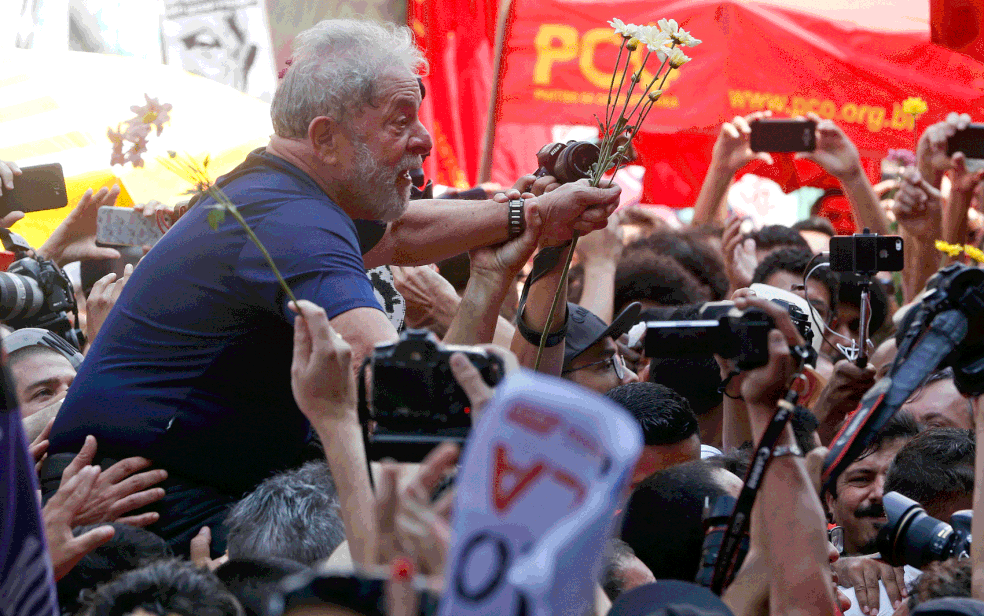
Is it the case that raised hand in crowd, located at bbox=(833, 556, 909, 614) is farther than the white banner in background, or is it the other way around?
the white banner in background

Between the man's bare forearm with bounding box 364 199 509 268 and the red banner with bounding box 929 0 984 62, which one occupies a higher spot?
the red banner with bounding box 929 0 984 62

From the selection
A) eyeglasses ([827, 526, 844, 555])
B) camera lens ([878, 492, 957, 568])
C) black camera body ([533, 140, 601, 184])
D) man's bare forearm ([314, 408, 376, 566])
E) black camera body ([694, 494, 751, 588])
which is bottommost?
eyeglasses ([827, 526, 844, 555])

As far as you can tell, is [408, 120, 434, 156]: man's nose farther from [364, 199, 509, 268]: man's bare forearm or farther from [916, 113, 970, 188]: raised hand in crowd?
[916, 113, 970, 188]: raised hand in crowd

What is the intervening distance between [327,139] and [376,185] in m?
0.15

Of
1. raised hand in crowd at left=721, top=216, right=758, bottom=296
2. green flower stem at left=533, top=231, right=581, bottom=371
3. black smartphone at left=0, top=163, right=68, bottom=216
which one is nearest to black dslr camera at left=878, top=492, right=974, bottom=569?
→ green flower stem at left=533, top=231, right=581, bottom=371

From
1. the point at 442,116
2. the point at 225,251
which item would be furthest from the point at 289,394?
the point at 442,116

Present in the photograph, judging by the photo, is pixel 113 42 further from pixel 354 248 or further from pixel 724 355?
pixel 724 355

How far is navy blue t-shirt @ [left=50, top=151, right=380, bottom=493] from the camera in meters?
2.15

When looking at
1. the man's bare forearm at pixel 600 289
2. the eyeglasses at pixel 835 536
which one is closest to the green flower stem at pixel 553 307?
the eyeglasses at pixel 835 536

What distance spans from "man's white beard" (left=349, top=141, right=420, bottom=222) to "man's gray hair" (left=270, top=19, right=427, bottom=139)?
0.11 meters

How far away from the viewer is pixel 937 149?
4.74 metres

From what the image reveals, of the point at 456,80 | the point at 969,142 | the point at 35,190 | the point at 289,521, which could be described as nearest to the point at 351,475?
the point at 289,521

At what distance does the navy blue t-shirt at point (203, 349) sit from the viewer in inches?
84.7

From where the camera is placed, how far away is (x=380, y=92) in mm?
2367
